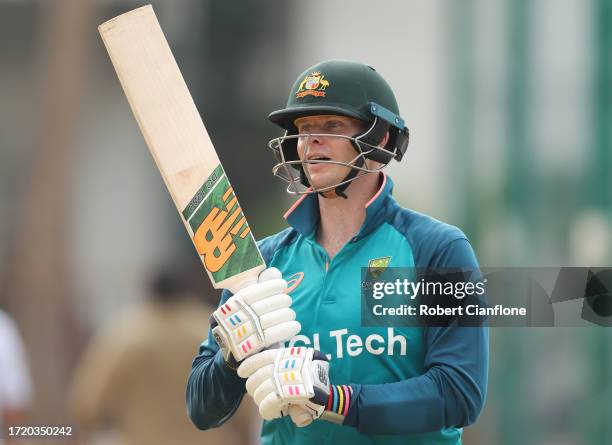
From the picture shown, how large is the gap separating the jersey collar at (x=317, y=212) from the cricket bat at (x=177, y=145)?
130 millimetres

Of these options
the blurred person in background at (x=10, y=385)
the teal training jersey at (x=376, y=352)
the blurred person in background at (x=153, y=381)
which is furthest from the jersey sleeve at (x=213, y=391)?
the blurred person in background at (x=153, y=381)

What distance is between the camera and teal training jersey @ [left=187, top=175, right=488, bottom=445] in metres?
2.98

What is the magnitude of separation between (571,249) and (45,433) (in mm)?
3415

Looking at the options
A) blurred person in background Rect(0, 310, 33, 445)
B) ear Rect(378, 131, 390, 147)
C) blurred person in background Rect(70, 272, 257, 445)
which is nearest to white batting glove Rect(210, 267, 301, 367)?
ear Rect(378, 131, 390, 147)

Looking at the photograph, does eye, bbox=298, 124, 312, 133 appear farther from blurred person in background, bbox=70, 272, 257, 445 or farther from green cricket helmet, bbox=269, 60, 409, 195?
blurred person in background, bbox=70, 272, 257, 445

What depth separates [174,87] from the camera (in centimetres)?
329

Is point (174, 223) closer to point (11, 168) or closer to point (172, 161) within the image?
point (11, 168)

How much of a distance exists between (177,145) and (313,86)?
37cm

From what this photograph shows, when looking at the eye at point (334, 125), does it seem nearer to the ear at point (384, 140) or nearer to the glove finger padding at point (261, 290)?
the ear at point (384, 140)

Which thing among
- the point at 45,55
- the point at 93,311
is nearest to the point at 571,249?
the point at 45,55

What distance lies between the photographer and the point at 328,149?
10.5ft

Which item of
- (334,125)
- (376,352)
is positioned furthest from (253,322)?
(334,125)

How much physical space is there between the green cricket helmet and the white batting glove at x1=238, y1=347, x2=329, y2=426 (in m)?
0.48

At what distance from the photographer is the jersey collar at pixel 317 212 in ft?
10.6
